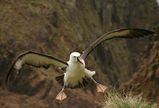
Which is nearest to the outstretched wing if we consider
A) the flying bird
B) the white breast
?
the flying bird

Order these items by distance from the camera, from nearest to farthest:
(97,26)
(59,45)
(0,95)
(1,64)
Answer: (0,95) < (1,64) < (59,45) < (97,26)

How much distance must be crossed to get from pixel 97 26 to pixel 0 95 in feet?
44.2

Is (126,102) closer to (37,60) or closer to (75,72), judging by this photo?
(75,72)

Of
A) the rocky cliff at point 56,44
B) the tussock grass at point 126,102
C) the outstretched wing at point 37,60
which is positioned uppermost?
the rocky cliff at point 56,44

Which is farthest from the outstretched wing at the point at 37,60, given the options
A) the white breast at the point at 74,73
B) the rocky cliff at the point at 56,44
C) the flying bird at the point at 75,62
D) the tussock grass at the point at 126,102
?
the rocky cliff at the point at 56,44

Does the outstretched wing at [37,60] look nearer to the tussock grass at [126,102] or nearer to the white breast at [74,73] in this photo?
the white breast at [74,73]

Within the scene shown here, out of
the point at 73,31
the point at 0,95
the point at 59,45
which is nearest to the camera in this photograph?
the point at 0,95

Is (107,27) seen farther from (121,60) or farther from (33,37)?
(33,37)

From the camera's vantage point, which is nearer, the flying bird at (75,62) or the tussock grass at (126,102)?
the flying bird at (75,62)

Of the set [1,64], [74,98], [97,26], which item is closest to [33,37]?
[1,64]

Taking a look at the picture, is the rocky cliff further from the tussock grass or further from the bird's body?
the bird's body

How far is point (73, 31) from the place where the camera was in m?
29.1

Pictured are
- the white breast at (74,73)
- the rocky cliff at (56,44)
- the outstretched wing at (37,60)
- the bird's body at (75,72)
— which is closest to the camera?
the bird's body at (75,72)

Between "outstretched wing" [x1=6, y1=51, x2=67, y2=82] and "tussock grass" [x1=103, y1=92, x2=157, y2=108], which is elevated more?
"outstretched wing" [x1=6, y1=51, x2=67, y2=82]
